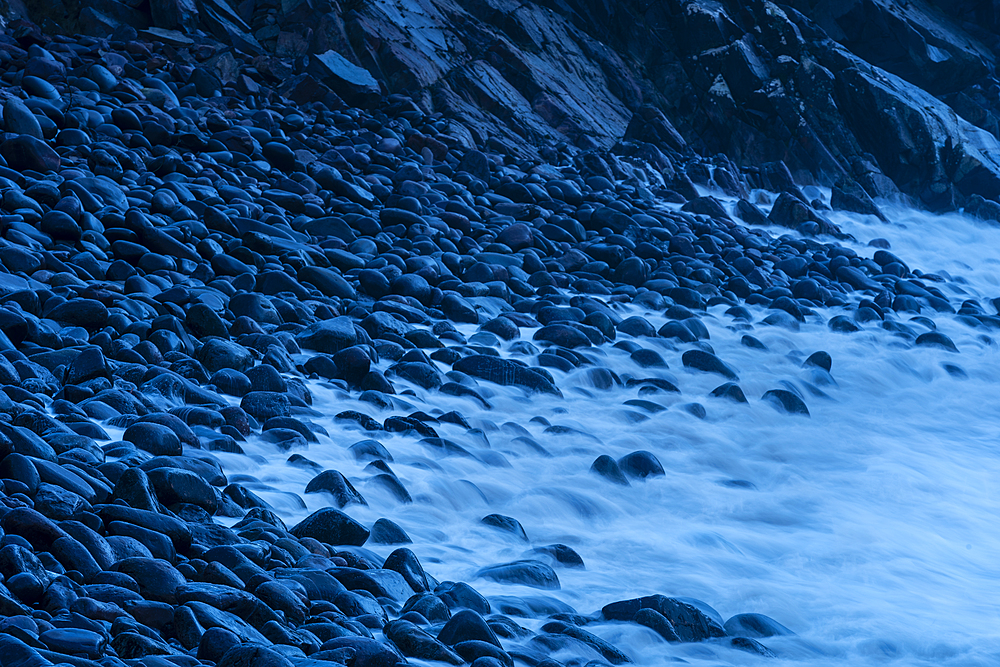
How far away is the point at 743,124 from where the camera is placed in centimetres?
1466

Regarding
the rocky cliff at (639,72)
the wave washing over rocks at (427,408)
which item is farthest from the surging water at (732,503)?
the rocky cliff at (639,72)

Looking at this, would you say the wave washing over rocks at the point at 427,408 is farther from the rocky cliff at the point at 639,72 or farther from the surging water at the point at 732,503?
the rocky cliff at the point at 639,72

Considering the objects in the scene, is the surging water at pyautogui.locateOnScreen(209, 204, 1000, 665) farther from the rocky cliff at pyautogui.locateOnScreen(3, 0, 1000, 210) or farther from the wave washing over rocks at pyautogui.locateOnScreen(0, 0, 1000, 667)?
the rocky cliff at pyautogui.locateOnScreen(3, 0, 1000, 210)

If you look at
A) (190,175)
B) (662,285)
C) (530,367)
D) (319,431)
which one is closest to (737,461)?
(530,367)

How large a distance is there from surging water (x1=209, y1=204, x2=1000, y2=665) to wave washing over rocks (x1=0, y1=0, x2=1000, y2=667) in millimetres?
20

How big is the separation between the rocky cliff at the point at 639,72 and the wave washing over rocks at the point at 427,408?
0.73 metres

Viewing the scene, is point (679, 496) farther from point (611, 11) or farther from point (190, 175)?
point (611, 11)

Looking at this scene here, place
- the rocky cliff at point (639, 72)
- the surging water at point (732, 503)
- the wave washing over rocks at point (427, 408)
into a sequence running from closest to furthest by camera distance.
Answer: the wave washing over rocks at point (427, 408), the surging water at point (732, 503), the rocky cliff at point (639, 72)

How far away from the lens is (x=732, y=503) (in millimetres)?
4531

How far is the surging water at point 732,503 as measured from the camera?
345 centimetres

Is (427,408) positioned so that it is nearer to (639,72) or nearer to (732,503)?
(732,503)

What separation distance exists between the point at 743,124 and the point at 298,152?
833 cm

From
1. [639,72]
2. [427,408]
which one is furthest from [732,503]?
[639,72]

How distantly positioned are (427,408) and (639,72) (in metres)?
11.6
